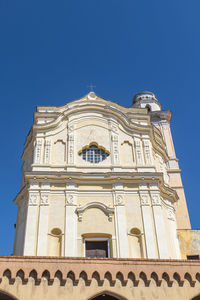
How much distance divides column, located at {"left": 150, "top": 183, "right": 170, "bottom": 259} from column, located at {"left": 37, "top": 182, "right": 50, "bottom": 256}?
6.68 metres

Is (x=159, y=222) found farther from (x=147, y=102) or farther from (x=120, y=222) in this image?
(x=147, y=102)

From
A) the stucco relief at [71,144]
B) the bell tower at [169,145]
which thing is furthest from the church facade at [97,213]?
the bell tower at [169,145]

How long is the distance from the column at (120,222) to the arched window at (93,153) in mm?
2705

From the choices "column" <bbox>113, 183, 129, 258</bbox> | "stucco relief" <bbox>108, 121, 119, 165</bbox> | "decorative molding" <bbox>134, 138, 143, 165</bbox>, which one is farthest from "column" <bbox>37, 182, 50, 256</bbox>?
"decorative molding" <bbox>134, 138, 143, 165</bbox>

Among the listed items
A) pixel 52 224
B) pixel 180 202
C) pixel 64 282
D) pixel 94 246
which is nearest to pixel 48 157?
pixel 52 224

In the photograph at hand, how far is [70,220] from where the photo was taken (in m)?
21.0

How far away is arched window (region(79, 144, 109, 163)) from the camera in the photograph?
24.5 m

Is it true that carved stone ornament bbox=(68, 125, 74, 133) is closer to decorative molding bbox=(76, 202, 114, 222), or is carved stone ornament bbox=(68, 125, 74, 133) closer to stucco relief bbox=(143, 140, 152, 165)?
stucco relief bbox=(143, 140, 152, 165)

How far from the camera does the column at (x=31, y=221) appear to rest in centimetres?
1984

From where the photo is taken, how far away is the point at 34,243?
20.1m

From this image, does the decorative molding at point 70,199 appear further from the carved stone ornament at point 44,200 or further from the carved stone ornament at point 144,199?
the carved stone ornament at point 144,199

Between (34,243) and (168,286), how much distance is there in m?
9.23

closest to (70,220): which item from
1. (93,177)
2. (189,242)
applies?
(93,177)

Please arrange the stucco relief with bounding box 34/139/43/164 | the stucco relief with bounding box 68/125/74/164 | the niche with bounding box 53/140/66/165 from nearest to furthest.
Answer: the stucco relief with bounding box 34/139/43/164
the stucco relief with bounding box 68/125/74/164
the niche with bounding box 53/140/66/165
